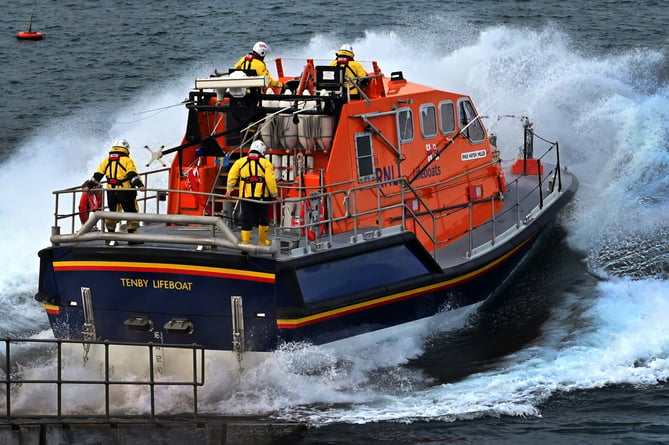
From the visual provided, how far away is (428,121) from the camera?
43.0ft

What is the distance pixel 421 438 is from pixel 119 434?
2716mm

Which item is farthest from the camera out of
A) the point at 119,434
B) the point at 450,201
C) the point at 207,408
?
the point at 450,201

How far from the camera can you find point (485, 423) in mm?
10398

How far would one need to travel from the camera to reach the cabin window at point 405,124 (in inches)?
500

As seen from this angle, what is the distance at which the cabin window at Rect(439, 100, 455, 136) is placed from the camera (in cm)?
1327

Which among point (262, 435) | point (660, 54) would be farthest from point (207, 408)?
point (660, 54)

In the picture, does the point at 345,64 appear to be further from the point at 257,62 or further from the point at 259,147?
the point at 259,147

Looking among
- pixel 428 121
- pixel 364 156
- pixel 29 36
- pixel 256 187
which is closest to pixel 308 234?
pixel 256 187

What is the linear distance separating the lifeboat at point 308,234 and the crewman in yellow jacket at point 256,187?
101mm

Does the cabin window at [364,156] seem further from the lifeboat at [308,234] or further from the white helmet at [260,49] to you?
the white helmet at [260,49]

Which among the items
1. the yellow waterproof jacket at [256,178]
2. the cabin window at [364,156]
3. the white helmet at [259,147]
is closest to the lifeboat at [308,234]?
the cabin window at [364,156]

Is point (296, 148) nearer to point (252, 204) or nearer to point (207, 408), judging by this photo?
point (252, 204)

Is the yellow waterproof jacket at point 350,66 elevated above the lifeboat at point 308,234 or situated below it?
above

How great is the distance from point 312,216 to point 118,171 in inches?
83.8
